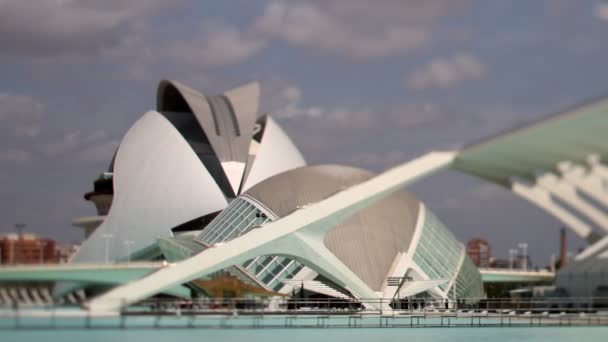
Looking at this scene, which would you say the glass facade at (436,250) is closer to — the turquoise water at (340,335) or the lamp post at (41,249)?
the turquoise water at (340,335)

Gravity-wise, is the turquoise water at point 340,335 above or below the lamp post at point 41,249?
below

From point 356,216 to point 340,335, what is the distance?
64.3 feet

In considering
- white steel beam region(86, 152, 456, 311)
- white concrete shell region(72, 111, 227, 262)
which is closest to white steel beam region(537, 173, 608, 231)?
white steel beam region(86, 152, 456, 311)

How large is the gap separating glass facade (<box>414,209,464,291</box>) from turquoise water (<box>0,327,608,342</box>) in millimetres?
15639

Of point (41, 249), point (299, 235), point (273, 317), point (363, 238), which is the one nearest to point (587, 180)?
point (299, 235)

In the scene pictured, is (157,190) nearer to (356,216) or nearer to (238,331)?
(356,216)

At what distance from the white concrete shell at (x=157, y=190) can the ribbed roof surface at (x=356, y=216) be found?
Answer: 37.6 feet

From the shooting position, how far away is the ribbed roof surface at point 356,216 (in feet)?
137

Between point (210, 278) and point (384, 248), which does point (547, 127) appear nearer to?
point (210, 278)

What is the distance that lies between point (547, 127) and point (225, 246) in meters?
10.1

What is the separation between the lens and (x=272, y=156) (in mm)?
64188

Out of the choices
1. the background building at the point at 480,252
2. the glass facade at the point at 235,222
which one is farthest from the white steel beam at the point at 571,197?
the background building at the point at 480,252

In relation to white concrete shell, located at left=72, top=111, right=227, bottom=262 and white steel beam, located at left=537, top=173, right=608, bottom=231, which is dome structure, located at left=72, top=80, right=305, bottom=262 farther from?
white steel beam, located at left=537, top=173, right=608, bottom=231

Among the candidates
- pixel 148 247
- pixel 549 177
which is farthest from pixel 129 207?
pixel 549 177
